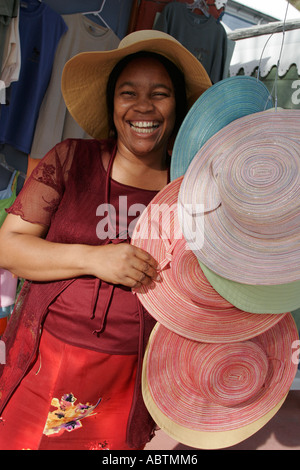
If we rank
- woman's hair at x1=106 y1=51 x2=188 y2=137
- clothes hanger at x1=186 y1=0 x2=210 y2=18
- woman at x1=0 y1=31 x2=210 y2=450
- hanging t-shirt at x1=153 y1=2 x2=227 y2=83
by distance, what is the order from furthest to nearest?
clothes hanger at x1=186 y1=0 x2=210 y2=18, hanging t-shirt at x1=153 y1=2 x2=227 y2=83, woman's hair at x1=106 y1=51 x2=188 y2=137, woman at x1=0 y1=31 x2=210 y2=450

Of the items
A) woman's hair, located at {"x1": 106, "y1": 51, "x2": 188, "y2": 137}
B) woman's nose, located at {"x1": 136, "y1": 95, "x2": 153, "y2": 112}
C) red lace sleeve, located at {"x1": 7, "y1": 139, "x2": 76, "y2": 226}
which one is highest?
woman's hair, located at {"x1": 106, "y1": 51, "x2": 188, "y2": 137}

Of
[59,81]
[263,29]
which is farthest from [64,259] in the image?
[263,29]

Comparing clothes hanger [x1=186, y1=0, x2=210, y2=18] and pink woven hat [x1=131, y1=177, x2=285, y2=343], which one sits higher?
clothes hanger [x1=186, y1=0, x2=210, y2=18]

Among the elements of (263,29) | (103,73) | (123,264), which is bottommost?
(123,264)

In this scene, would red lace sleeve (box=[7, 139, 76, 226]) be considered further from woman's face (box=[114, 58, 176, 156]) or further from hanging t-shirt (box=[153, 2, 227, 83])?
hanging t-shirt (box=[153, 2, 227, 83])

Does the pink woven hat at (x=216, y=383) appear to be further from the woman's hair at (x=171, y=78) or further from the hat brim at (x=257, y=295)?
the woman's hair at (x=171, y=78)

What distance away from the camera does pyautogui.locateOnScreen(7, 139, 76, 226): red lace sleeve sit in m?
1.23

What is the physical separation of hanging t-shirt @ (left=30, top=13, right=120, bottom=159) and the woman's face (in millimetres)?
1733

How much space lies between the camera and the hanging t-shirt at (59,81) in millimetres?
2928

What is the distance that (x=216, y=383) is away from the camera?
1251 millimetres

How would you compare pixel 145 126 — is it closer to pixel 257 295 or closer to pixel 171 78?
pixel 171 78

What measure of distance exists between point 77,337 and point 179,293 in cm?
32

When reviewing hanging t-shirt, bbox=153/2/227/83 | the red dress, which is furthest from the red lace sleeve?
hanging t-shirt, bbox=153/2/227/83
